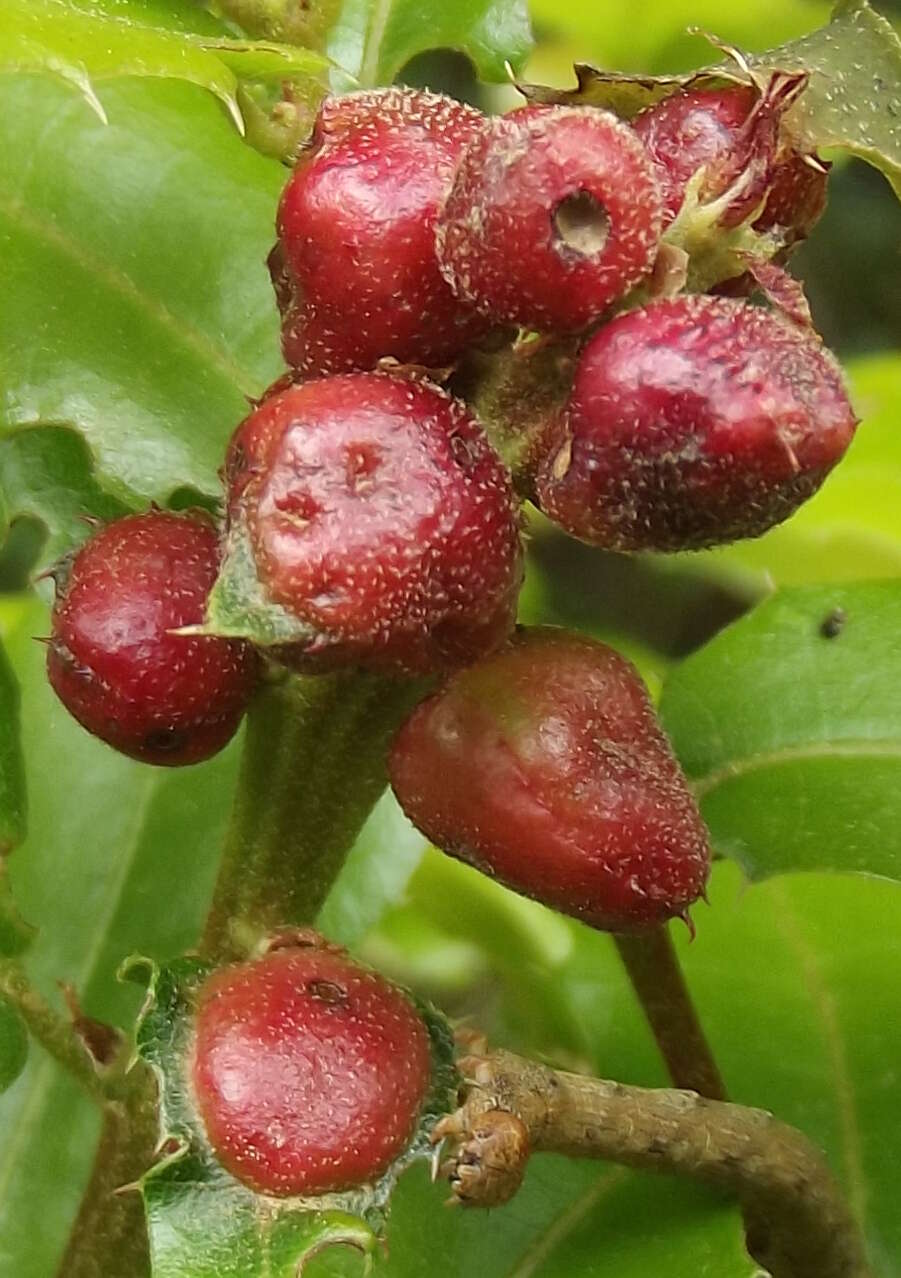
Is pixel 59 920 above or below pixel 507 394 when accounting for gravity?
below

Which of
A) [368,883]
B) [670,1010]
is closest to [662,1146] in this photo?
[670,1010]

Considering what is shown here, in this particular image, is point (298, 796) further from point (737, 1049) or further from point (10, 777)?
point (737, 1049)

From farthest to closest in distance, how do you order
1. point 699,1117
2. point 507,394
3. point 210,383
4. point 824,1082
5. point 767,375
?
point 824,1082 → point 210,383 → point 699,1117 → point 507,394 → point 767,375

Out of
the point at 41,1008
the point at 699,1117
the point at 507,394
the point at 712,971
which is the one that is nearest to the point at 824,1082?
the point at 712,971

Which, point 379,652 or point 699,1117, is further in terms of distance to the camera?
point 699,1117

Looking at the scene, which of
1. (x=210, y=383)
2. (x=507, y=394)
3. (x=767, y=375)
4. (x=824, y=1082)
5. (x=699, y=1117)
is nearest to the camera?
(x=767, y=375)

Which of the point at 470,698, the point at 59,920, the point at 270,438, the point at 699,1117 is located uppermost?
the point at 270,438

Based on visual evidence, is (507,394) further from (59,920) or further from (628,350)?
(59,920)
